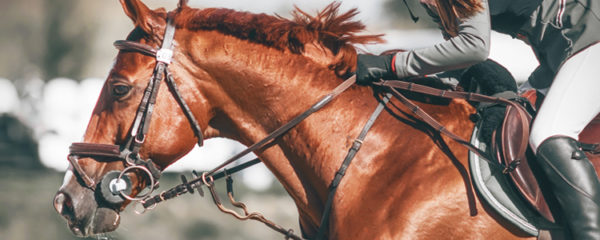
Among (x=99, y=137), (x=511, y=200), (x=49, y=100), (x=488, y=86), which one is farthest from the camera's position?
(x=49, y=100)

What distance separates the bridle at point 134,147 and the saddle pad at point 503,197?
55.1 inches

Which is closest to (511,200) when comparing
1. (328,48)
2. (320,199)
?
(320,199)

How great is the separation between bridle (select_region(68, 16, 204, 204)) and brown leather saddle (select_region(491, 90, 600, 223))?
1496 millimetres

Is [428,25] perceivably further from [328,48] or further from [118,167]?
[118,167]

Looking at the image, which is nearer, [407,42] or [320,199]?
[320,199]

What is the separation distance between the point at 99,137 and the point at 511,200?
2.05m

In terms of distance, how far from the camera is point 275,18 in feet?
11.0

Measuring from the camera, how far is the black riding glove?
309cm

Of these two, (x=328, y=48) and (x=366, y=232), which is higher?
(x=328, y=48)

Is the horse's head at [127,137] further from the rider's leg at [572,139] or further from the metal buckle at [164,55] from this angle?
the rider's leg at [572,139]

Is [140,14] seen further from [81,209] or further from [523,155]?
[523,155]

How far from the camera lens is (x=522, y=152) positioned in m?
2.74

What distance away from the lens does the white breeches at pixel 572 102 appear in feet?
8.95

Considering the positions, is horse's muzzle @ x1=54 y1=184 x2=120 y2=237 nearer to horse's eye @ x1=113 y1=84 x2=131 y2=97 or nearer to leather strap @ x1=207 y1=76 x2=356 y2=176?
horse's eye @ x1=113 y1=84 x2=131 y2=97
